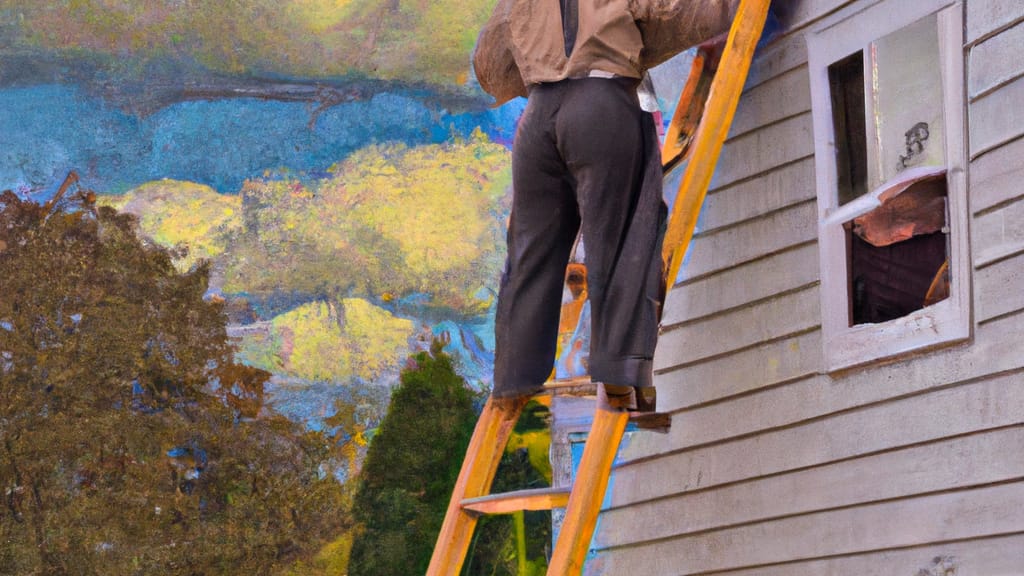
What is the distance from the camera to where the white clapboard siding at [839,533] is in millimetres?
2490

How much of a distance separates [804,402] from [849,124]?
2.32 ft

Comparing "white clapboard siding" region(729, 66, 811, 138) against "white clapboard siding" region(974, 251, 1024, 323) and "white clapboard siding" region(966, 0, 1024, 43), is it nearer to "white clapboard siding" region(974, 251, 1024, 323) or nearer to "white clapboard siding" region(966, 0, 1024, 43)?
"white clapboard siding" region(966, 0, 1024, 43)

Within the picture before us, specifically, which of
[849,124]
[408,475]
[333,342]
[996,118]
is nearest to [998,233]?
[996,118]

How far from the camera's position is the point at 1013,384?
246cm

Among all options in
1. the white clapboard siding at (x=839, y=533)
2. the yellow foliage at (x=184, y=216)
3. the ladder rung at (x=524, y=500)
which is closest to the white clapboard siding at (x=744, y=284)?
the white clapboard siding at (x=839, y=533)

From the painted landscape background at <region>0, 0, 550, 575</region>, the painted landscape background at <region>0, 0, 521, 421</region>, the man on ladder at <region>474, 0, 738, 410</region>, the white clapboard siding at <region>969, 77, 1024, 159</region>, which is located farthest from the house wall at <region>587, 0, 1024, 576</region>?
the painted landscape background at <region>0, 0, 521, 421</region>

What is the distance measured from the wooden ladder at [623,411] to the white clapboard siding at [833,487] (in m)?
0.31

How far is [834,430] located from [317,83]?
315 inches

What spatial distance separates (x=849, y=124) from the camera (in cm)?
308

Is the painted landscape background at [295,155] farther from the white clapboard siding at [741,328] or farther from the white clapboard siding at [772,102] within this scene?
the white clapboard siding at [772,102]

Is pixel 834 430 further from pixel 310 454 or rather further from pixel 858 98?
pixel 310 454

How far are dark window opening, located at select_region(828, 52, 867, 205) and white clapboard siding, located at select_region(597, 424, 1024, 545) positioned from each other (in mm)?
675

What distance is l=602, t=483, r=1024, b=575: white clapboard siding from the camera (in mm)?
2490

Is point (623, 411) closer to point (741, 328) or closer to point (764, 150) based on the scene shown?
point (741, 328)
